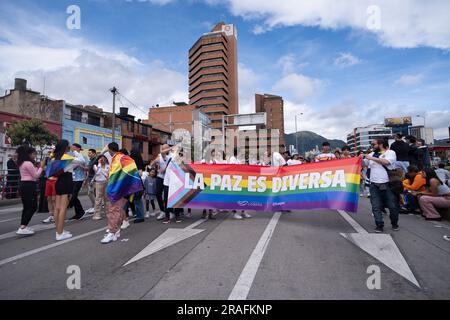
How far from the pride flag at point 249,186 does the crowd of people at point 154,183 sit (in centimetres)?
47

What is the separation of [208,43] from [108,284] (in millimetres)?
110559

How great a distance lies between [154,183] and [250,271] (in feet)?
17.3

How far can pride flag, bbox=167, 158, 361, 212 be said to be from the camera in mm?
5855

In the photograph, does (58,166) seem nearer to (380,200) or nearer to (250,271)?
(250,271)

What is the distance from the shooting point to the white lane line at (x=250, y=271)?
8.71 ft

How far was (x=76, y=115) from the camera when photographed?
1323 inches

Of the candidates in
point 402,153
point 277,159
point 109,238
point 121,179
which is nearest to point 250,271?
point 109,238

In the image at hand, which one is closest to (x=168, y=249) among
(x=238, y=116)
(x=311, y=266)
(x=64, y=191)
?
(x=311, y=266)

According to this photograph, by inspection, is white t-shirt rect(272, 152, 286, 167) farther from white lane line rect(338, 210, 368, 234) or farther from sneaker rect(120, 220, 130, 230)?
sneaker rect(120, 220, 130, 230)

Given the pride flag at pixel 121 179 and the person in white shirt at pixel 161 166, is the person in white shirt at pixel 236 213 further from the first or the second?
the pride flag at pixel 121 179

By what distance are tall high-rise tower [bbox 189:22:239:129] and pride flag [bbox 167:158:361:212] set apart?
87.2 metres

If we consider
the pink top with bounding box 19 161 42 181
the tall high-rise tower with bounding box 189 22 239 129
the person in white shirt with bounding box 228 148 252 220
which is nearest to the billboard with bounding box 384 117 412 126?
the tall high-rise tower with bounding box 189 22 239 129

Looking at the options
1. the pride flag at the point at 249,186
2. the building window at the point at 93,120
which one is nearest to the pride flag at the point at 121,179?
the pride flag at the point at 249,186
